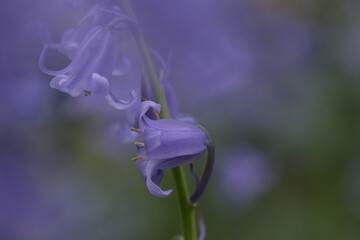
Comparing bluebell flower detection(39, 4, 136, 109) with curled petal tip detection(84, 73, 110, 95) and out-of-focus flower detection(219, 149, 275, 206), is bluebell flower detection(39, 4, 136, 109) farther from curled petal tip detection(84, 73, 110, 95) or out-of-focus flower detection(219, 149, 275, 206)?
out-of-focus flower detection(219, 149, 275, 206)

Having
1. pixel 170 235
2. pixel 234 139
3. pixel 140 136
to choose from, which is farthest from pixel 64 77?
pixel 234 139

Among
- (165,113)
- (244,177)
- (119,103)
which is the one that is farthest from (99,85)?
(244,177)

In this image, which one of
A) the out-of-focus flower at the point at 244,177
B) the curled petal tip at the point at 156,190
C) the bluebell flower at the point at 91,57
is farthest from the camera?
the out-of-focus flower at the point at 244,177

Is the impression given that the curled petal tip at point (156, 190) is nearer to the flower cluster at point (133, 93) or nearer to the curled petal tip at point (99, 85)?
the flower cluster at point (133, 93)

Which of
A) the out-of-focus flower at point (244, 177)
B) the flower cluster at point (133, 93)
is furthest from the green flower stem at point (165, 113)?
the out-of-focus flower at point (244, 177)

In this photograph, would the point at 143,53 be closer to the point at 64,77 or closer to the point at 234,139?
the point at 64,77

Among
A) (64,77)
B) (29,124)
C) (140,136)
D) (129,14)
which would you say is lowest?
(29,124)

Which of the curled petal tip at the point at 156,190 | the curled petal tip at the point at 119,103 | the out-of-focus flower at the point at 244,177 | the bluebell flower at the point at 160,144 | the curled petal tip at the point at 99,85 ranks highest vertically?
the curled petal tip at the point at 99,85
